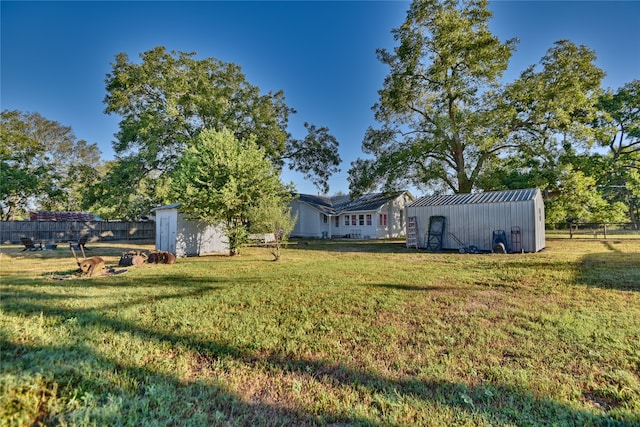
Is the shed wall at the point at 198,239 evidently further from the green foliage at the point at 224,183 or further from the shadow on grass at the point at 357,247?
the shadow on grass at the point at 357,247

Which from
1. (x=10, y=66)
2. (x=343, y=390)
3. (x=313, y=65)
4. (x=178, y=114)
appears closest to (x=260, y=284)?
(x=343, y=390)

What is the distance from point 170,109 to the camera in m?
18.5

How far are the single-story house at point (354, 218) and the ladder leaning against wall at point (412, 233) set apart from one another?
23.7ft

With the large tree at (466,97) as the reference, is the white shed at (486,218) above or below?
below

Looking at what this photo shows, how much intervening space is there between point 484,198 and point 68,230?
95.4ft

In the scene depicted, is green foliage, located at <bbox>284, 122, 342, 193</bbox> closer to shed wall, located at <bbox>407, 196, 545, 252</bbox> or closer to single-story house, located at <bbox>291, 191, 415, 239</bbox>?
single-story house, located at <bbox>291, 191, 415, 239</bbox>

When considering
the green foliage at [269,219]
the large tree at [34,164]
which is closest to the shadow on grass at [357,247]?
the green foliage at [269,219]

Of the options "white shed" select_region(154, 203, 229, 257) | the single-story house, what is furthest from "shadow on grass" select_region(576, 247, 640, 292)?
the single-story house

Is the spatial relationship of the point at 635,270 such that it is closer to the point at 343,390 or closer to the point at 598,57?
the point at 343,390

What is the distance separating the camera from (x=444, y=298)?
5523 millimetres

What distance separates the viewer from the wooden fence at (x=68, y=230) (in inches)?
830

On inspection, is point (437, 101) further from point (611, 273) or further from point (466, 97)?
point (611, 273)

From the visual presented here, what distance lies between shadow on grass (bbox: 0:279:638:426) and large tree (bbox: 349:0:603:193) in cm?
1789

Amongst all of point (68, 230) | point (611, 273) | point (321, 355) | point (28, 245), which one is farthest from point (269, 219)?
point (68, 230)
